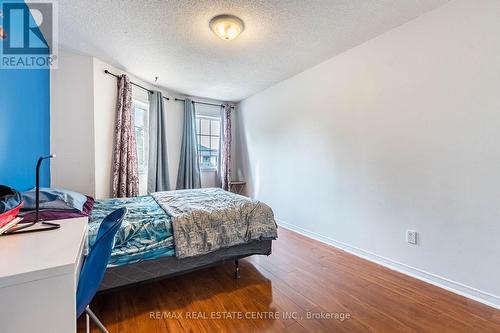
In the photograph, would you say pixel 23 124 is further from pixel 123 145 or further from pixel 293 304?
pixel 293 304

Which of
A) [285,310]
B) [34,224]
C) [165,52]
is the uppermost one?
[165,52]

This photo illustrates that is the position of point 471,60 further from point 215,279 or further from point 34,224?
point 34,224

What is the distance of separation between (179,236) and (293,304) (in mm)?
1070

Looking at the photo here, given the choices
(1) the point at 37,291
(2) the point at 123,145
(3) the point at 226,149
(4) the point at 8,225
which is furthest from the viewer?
(3) the point at 226,149

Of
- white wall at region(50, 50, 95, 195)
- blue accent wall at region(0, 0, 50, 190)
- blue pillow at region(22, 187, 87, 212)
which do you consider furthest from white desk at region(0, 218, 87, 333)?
white wall at region(50, 50, 95, 195)

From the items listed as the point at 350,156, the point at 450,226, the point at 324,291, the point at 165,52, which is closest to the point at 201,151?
the point at 165,52

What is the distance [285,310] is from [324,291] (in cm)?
45

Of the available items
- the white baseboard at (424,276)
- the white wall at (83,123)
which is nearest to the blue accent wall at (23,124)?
the white wall at (83,123)

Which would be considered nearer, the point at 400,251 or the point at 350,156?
the point at 400,251

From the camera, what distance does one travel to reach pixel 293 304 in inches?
70.0

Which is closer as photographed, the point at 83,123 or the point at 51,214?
the point at 51,214

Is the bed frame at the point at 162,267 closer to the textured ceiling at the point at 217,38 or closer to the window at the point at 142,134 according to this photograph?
the textured ceiling at the point at 217,38

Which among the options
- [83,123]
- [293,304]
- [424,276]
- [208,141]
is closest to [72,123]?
[83,123]

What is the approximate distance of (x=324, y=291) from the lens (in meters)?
1.95
